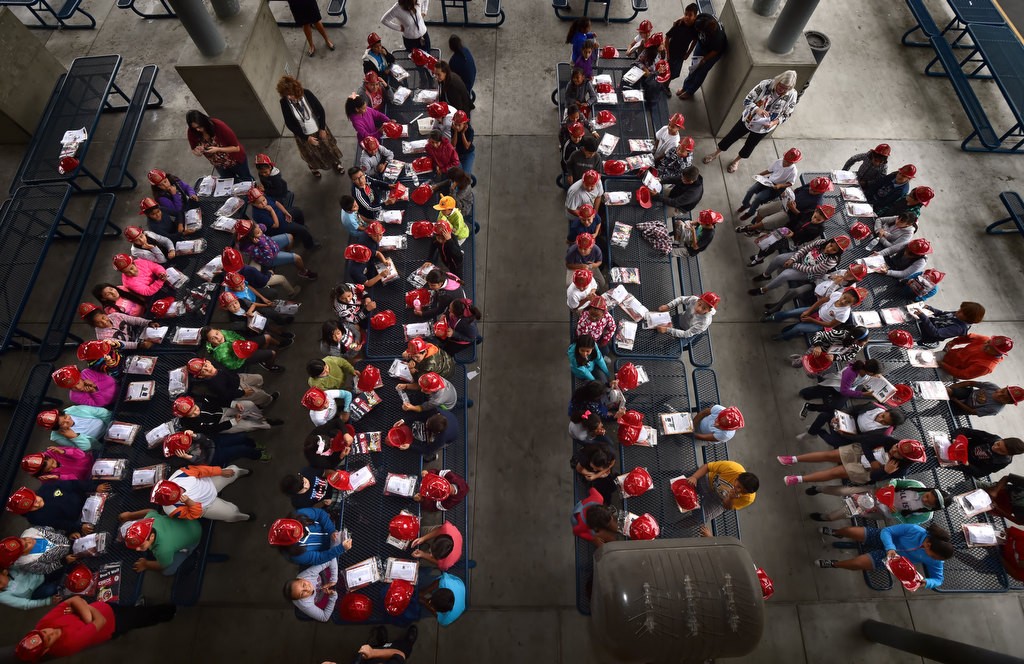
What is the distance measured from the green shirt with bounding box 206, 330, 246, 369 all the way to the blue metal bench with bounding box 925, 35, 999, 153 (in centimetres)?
1334

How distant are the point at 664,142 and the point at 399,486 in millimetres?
6324

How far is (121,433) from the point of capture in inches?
231

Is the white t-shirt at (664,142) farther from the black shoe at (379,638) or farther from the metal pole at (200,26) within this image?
the metal pole at (200,26)

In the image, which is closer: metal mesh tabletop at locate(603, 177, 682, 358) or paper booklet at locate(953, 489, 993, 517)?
paper booklet at locate(953, 489, 993, 517)

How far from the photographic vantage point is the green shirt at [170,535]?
513 centimetres

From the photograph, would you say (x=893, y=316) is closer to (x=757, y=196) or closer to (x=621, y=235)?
(x=757, y=196)

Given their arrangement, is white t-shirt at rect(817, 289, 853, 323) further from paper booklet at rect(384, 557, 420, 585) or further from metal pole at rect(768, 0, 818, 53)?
paper booklet at rect(384, 557, 420, 585)

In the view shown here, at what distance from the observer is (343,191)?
29.6ft

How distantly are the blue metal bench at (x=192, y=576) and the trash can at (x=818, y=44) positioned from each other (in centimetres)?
1257

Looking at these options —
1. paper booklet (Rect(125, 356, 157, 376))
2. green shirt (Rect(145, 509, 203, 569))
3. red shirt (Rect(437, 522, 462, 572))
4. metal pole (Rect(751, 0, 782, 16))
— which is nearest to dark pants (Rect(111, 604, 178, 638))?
green shirt (Rect(145, 509, 203, 569))

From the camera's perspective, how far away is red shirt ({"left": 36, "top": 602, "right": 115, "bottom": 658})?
4582 mm

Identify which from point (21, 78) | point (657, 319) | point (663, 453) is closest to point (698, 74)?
point (657, 319)

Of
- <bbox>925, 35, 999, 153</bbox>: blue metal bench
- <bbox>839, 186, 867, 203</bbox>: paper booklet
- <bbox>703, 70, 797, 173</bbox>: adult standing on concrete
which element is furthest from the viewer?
<bbox>925, 35, 999, 153</bbox>: blue metal bench

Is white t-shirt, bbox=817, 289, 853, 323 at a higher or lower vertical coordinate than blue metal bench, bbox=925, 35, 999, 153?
→ lower
